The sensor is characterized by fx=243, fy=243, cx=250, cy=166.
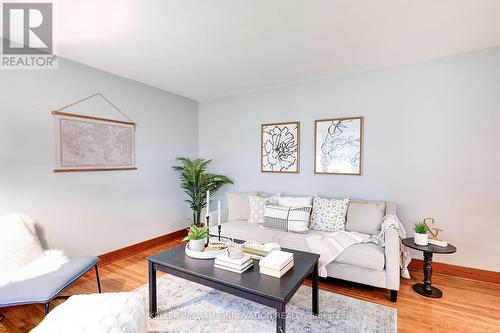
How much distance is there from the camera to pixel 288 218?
9.47 feet

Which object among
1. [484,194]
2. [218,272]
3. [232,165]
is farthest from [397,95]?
[218,272]

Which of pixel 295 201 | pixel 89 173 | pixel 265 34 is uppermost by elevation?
pixel 265 34

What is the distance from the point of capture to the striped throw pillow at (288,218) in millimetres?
2832

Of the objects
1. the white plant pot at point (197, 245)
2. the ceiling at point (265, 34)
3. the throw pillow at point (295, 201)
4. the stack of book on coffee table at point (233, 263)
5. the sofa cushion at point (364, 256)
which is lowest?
the sofa cushion at point (364, 256)

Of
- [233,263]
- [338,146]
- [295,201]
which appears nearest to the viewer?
[233,263]

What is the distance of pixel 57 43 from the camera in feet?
7.87

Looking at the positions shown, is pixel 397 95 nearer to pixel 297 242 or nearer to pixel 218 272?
pixel 297 242

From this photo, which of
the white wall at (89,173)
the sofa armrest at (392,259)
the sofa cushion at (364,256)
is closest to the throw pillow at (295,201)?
the sofa cushion at (364,256)

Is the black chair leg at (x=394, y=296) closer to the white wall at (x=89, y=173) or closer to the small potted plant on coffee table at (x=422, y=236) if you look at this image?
the small potted plant on coffee table at (x=422, y=236)

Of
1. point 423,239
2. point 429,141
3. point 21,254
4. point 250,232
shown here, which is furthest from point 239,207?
point 429,141

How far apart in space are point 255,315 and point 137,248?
223 centimetres

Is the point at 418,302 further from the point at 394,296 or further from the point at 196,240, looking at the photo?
the point at 196,240

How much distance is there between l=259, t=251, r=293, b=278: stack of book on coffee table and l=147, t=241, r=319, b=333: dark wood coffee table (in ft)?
0.10

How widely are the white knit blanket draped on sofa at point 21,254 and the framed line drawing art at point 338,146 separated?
10.0 ft
